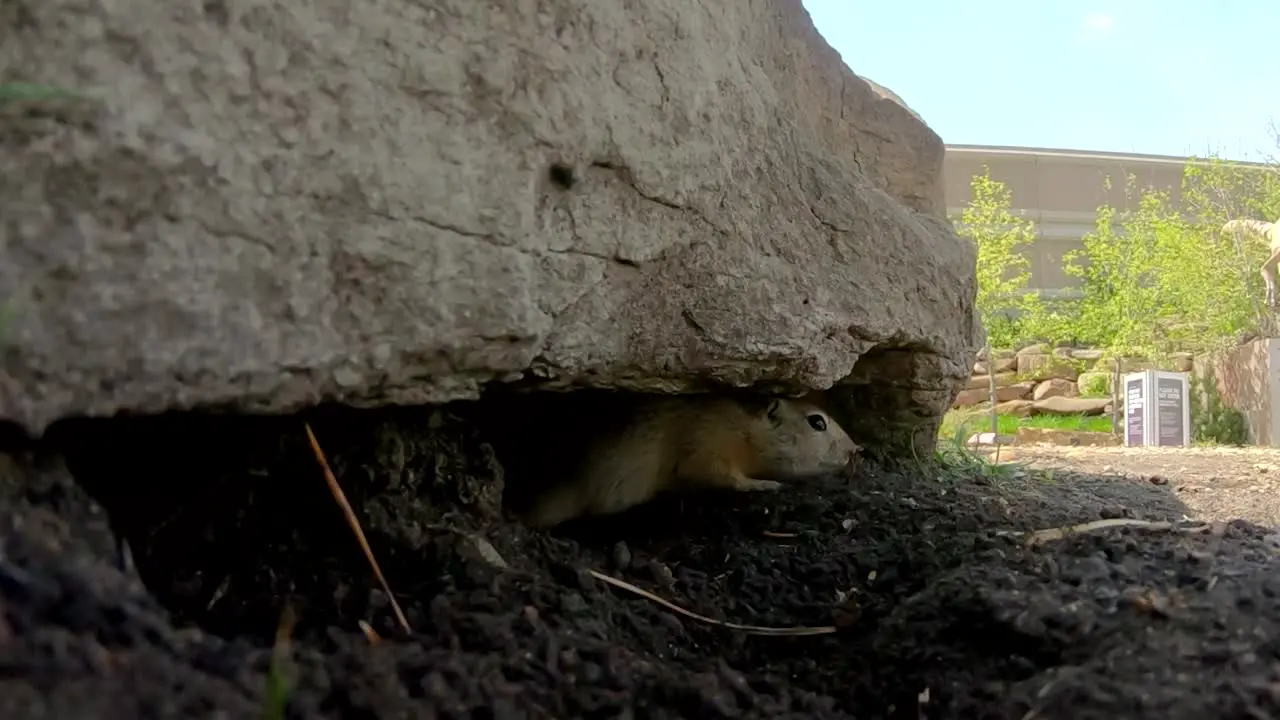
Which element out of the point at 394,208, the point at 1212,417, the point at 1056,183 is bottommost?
the point at 1212,417

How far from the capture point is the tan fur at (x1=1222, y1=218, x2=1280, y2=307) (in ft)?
24.6

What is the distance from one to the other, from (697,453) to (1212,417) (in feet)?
22.0

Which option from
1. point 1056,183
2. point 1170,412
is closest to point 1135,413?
point 1170,412

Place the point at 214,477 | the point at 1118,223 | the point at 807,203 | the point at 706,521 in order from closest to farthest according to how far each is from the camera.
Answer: the point at 214,477, the point at 807,203, the point at 706,521, the point at 1118,223

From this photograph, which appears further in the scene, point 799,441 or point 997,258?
point 997,258

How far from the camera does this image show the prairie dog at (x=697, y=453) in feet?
8.32

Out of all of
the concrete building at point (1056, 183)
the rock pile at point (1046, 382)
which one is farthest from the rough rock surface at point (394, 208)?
the concrete building at point (1056, 183)

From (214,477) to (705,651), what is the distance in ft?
2.60

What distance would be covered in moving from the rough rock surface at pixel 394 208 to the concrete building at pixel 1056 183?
10.4 m

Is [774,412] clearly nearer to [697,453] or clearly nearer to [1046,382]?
[697,453]

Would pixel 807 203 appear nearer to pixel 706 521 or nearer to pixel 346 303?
pixel 706 521

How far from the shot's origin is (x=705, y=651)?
59.0 inches

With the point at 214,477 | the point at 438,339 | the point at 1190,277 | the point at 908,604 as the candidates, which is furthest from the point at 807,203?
the point at 1190,277

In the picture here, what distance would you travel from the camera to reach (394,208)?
1233 millimetres
